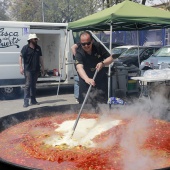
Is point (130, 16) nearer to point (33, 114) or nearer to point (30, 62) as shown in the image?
point (30, 62)

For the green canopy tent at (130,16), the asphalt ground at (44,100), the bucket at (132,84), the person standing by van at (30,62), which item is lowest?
A: the asphalt ground at (44,100)

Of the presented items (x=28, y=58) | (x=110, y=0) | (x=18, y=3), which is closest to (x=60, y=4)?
(x=18, y=3)

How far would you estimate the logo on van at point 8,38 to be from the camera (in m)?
Result: 7.61

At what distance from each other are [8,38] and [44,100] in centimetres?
206

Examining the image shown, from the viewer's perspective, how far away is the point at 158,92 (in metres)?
6.78

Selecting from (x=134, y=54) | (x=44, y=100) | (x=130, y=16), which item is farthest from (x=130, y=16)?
(x=134, y=54)

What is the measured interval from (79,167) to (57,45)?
7.91 m

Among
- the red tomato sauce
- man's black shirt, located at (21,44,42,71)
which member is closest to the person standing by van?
man's black shirt, located at (21,44,42,71)

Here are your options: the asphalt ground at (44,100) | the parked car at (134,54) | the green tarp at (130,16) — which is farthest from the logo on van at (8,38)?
the parked car at (134,54)

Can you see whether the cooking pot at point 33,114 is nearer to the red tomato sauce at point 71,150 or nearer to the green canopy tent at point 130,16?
the red tomato sauce at point 71,150

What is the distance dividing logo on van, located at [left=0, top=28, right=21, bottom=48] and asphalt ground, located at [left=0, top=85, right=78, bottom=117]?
5.41ft

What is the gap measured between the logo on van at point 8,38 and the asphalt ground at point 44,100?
5.41 feet

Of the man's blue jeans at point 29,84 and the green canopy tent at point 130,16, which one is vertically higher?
the green canopy tent at point 130,16

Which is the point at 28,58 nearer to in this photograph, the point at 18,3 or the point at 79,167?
the point at 79,167
